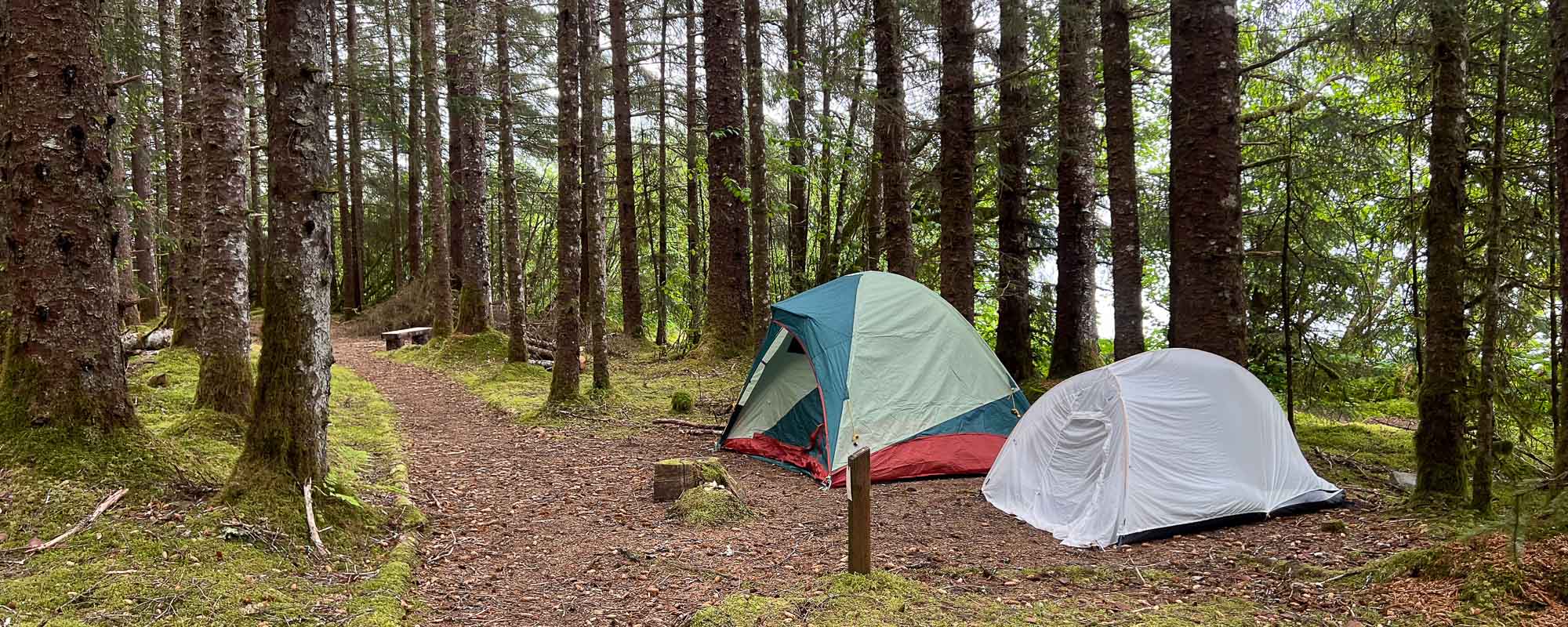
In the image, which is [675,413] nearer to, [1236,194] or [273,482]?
[273,482]

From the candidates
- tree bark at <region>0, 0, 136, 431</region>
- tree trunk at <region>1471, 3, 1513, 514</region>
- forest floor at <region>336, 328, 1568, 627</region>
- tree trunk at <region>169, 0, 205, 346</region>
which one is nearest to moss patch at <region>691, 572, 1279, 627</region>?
forest floor at <region>336, 328, 1568, 627</region>

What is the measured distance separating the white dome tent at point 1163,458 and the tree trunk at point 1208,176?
0.83 metres

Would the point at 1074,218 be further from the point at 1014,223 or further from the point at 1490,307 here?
the point at 1490,307

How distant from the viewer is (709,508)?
20.2ft

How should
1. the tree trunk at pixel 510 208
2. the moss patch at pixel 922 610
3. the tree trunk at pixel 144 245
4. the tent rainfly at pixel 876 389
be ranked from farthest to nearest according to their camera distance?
the tree trunk at pixel 144 245, the tree trunk at pixel 510 208, the tent rainfly at pixel 876 389, the moss patch at pixel 922 610

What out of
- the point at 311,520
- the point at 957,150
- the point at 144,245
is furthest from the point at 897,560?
the point at 144,245

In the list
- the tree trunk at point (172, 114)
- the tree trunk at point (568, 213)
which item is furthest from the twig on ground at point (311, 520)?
the tree trunk at point (172, 114)

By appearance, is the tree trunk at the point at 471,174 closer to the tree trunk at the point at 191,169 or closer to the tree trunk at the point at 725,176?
the tree trunk at the point at 725,176

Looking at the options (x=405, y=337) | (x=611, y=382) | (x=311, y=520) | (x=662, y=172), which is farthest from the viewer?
(x=662, y=172)

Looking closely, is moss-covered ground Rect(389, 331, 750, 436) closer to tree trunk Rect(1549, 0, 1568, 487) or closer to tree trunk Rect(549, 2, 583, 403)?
tree trunk Rect(549, 2, 583, 403)

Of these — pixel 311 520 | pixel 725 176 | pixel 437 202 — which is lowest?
pixel 311 520

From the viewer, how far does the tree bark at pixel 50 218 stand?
459 cm

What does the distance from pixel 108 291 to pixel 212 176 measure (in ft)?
8.96

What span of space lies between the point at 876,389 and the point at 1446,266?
4.27m
